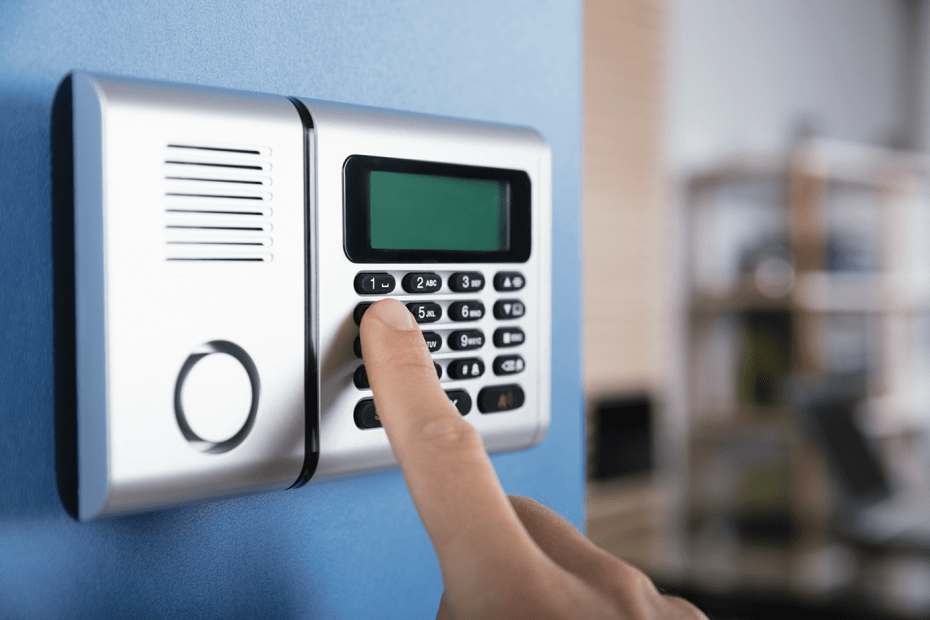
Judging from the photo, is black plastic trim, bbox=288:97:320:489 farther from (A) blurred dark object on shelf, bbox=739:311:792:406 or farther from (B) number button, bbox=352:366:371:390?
(A) blurred dark object on shelf, bbox=739:311:792:406

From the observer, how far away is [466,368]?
328 mm

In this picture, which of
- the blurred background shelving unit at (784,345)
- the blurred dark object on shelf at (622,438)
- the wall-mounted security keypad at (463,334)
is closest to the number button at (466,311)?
the wall-mounted security keypad at (463,334)

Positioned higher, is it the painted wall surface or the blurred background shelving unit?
the painted wall surface

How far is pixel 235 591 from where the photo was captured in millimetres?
323

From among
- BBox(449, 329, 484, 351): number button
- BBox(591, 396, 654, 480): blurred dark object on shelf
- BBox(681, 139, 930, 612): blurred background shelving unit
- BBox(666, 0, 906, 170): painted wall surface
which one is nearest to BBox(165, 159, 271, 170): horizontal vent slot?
BBox(449, 329, 484, 351): number button

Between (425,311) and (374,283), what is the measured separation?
0.02m

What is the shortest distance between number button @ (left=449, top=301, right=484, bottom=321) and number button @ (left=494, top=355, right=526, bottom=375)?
23 mm

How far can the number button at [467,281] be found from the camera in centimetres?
33

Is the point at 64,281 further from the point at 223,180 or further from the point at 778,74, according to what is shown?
the point at 778,74

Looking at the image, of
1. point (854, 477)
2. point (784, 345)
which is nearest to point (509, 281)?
point (854, 477)

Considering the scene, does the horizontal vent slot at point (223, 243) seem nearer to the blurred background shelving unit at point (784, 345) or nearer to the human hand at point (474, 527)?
the human hand at point (474, 527)

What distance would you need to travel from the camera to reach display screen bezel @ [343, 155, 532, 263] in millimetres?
304

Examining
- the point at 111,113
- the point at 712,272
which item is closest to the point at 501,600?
the point at 111,113

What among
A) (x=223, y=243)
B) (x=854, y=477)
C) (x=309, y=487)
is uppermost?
(x=223, y=243)
